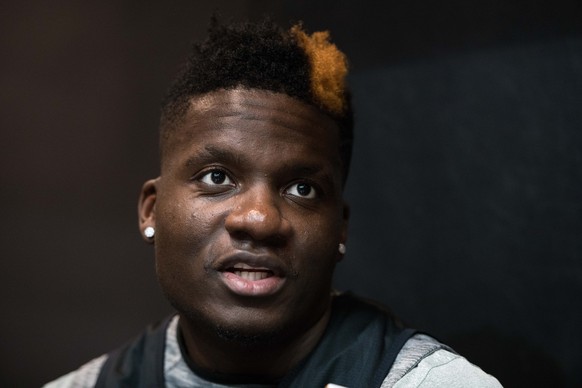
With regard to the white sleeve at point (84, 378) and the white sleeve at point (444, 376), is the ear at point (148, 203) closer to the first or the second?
the white sleeve at point (84, 378)

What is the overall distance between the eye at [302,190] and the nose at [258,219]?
6 cm

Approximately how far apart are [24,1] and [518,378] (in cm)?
169

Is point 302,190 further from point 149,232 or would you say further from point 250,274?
point 149,232

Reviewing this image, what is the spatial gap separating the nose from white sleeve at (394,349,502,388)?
0.35 m

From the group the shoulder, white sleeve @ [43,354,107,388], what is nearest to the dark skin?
the shoulder

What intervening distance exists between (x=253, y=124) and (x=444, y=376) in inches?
23.5

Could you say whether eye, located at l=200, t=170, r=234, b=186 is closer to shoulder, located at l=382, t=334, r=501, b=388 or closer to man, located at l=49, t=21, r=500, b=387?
man, located at l=49, t=21, r=500, b=387

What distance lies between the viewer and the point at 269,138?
4.46 feet

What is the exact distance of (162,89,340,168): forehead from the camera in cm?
136

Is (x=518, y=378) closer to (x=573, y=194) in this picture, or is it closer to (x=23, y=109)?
(x=573, y=194)

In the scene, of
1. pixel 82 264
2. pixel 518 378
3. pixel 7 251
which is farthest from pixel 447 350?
pixel 7 251

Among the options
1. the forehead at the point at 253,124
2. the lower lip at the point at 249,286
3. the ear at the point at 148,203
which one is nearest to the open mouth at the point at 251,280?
the lower lip at the point at 249,286

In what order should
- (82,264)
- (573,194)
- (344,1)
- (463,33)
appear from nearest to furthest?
(573,194)
(463,33)
(344,1)
(82,264)

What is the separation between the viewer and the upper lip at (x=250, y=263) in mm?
1292
